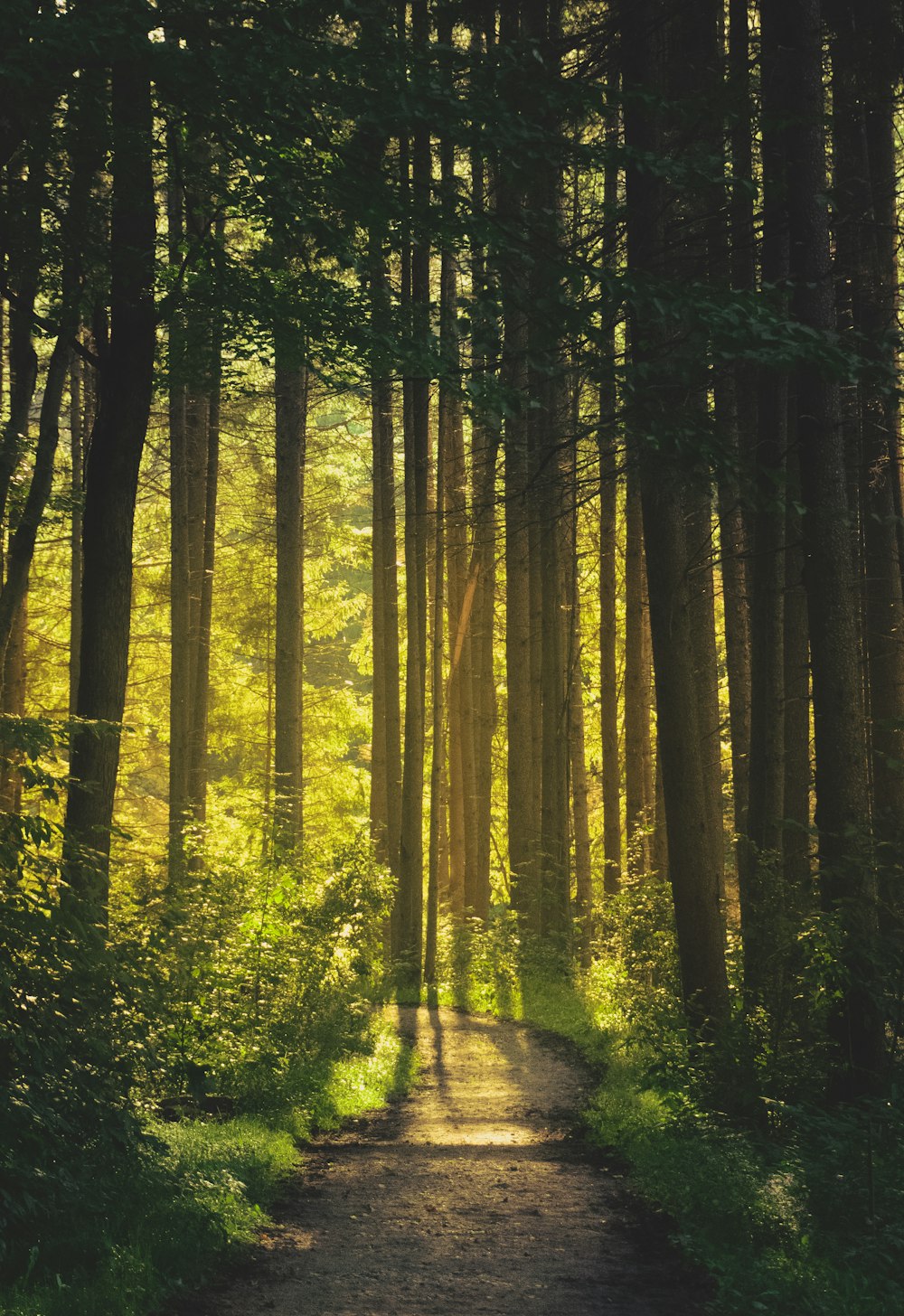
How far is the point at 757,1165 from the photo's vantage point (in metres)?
6.84

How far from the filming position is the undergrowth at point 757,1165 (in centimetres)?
532

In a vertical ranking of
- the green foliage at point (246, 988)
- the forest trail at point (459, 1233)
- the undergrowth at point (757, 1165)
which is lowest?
the forest trail at point (459, 1233)

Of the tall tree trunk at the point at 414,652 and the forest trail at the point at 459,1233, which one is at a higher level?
the tall tree trunk at the point at 414,652

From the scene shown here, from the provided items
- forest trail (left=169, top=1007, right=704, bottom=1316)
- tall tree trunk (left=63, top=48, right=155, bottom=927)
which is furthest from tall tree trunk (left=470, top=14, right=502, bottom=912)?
forest trail (left=169, top=1007, right=704, bottom=1316)

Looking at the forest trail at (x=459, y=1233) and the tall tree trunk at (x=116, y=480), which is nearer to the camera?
the forest trail at (x=459, y=1233)

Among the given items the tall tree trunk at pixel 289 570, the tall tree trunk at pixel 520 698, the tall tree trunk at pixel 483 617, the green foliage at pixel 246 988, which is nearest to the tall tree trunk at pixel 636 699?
the tall tree trunk at pixel 520 698

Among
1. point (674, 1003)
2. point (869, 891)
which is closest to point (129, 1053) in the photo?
point (869, 891)

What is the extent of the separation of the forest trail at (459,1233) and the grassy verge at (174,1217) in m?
0.18

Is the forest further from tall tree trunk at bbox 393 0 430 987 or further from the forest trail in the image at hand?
tall tree trunk at bbox 393 0 430 987

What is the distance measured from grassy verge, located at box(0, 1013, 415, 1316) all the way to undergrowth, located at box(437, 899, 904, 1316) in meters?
2.46

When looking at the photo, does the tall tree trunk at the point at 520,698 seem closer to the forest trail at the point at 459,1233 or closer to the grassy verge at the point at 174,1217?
the forest trail at the point at 459,1233

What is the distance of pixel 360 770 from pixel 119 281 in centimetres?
2532

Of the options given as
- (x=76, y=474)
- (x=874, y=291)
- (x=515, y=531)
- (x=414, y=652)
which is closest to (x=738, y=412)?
(x=874, y=291)

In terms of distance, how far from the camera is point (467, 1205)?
283 inches
